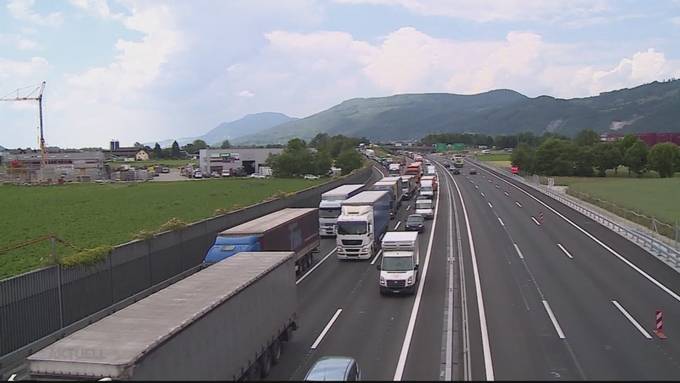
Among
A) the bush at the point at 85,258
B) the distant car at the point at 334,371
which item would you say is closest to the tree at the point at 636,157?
the bush at the point at 85,258

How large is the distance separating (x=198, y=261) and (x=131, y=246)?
7509 mm

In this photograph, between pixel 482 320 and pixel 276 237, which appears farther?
pixel 276 237

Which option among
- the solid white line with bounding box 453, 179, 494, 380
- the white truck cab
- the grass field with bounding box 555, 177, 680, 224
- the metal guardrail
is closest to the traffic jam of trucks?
the solid white line with bounding box 453, 179, 494, 380

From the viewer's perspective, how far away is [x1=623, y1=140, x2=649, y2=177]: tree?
123500 millimetres

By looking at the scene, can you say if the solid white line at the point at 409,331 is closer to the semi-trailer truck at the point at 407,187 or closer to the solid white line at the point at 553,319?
the solid white line at the point at 553,319

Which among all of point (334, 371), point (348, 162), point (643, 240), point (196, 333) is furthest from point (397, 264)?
point (348, 162)

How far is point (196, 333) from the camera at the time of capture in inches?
518

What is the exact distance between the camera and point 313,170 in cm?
12256

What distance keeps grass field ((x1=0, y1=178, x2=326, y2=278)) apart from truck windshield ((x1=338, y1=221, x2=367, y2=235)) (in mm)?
12740

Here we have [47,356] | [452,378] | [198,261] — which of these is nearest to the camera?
[47,356]

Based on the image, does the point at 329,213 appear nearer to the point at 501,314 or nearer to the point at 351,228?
the point at 351,228

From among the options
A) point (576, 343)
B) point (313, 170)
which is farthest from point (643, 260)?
point (313, 170)

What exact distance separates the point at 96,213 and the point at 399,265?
117 ft

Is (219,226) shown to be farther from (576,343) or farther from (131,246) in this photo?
(576,343)
